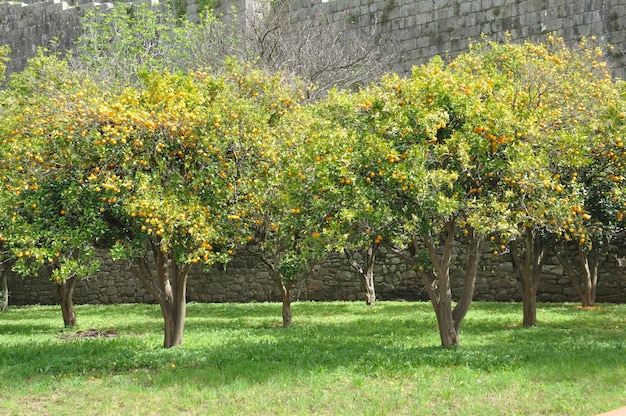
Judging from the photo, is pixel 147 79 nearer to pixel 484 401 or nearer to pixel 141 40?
pixel 484 401

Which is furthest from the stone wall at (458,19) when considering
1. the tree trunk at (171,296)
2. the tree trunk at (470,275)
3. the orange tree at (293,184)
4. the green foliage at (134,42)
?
the tree trunk at (171,296)

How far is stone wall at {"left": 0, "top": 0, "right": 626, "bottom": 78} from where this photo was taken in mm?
18188

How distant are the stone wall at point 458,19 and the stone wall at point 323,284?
5.21 m

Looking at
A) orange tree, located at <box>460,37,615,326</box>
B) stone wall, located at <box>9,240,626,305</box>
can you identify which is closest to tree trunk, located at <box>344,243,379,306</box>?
stone wall, located at <box>9,240,626,305</box>

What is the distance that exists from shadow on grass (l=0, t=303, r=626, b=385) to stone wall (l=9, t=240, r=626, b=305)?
180cm

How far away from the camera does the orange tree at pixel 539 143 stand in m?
8.45

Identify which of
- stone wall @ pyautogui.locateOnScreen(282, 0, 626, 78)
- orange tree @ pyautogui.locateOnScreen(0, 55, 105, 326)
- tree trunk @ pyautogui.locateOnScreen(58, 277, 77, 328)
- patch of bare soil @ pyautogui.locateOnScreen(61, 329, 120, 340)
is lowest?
patch of bare soil @ pyautogui.locateOnScreen(61, 329, 120, 340)

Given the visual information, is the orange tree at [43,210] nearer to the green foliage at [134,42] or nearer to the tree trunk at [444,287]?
the tree trunk at [444,287]

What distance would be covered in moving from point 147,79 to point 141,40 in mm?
13265

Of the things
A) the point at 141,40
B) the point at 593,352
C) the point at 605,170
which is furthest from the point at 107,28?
the point at 593,352

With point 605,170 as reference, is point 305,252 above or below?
below

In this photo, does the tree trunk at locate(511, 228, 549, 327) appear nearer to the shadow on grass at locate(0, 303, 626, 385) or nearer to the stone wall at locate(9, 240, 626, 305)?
the shadow on grass at locate(0, 303, 626, 385)

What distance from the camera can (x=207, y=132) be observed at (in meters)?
9.23

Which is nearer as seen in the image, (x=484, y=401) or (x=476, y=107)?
(x=484, y=401)
